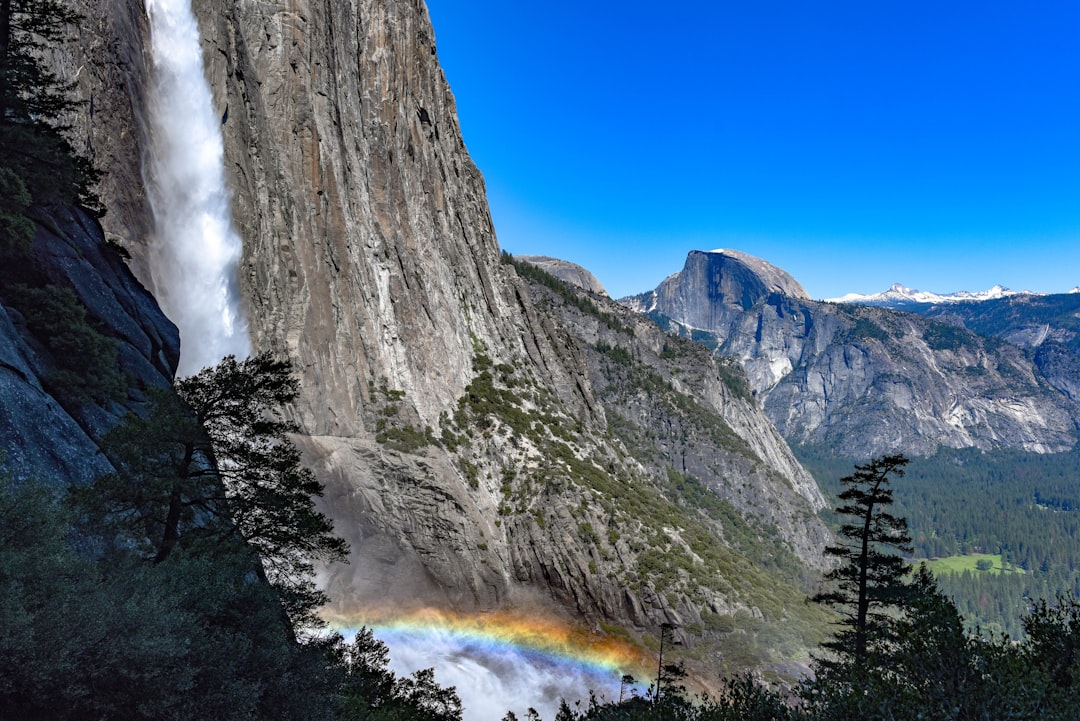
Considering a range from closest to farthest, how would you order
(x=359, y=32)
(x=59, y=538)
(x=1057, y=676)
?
(x=59, y=538)
(x=1057, y=676)
(x=359, y=32)

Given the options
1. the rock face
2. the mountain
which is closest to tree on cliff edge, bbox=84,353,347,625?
the rock face

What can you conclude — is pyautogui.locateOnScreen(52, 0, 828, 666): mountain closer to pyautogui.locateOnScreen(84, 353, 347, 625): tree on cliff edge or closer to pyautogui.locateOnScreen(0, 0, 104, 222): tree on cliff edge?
pyautogui.locateOnScreen(0, 0, 104, 222): tree on cliff edge

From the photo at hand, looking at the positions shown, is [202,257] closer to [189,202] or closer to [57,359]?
[189,202]

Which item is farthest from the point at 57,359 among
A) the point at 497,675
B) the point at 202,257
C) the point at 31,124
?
the point at 497,675

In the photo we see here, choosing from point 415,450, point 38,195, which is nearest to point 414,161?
point 415,450

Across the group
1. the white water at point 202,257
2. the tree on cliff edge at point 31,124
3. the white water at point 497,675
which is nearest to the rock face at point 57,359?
the tree on cliff edge at point 31,124

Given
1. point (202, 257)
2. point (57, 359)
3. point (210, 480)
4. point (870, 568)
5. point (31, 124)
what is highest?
point (202, 257)

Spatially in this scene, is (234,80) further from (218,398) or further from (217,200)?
(218,398)
